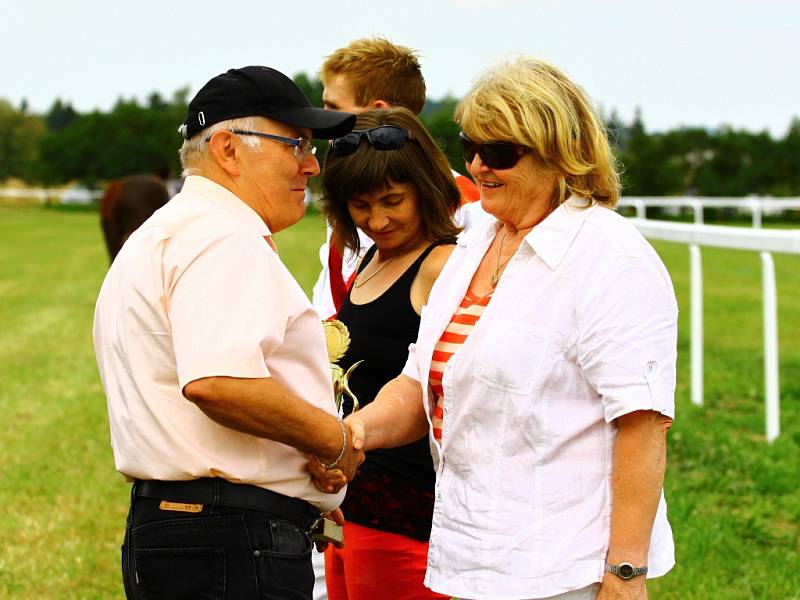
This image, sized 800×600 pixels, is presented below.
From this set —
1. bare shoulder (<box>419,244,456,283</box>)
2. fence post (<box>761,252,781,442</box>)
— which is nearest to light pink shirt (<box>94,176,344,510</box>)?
bare shoulder (<box>419,244,456,283</box>)

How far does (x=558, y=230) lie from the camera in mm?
2596

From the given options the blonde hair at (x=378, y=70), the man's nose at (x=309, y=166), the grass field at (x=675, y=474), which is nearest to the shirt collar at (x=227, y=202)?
the man's nose at (x=309, y=166)

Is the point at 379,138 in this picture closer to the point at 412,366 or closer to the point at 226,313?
the point at 412,366

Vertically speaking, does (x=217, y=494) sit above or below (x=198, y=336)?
below

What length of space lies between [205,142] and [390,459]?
118 centimetres

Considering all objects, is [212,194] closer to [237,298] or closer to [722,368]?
[237,298]

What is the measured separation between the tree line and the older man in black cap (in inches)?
30.7

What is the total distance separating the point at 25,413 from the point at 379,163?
673cm

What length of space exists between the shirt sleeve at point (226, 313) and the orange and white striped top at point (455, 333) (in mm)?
544

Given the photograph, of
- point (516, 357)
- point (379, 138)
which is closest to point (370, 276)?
point (379, 138)

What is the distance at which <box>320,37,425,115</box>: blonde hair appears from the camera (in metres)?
4.19

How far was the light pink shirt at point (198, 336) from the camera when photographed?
7.81 ft

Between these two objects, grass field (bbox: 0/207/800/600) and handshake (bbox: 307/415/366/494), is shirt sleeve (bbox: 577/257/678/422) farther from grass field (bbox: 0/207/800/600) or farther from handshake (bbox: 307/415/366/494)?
grass field (bbox: 0/207/800/600)

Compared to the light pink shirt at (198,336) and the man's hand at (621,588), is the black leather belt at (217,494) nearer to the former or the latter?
the light pink shirt at (198,336)
